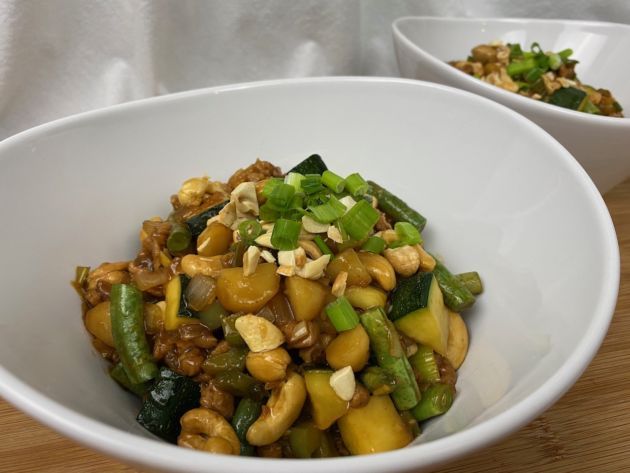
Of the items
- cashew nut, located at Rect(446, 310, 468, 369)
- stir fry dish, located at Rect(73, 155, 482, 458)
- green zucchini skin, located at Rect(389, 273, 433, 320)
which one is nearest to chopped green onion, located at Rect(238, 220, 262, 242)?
stir fry dish, located at Rect(73, 155, 482, 458)

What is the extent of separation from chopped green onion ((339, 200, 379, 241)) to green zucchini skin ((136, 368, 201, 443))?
45cm

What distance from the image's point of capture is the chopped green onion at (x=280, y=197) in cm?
125

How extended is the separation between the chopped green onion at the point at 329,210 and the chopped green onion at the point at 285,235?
2.9 inches

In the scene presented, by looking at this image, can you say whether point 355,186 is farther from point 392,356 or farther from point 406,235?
point 392,356

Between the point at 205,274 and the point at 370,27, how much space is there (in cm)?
212

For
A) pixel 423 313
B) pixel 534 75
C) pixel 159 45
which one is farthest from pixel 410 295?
pixel 159 45

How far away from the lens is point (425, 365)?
117 centimetres

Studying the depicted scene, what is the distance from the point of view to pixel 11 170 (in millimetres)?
1221

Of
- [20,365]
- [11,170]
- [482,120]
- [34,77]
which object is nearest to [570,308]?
[482,120]

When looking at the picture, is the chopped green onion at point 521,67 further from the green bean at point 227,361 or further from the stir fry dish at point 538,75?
the green bean at point 227,361

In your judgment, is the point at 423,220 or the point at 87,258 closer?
the point at 87,258

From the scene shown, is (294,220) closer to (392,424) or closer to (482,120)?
(392,424)

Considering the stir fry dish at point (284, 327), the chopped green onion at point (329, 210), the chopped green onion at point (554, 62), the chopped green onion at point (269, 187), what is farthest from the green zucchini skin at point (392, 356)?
the chopped green onion at point (554, 62)

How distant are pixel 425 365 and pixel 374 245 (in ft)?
0.95
